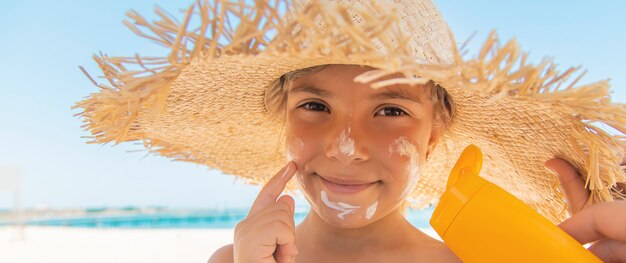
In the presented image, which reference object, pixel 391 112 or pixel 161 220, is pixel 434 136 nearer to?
pixel 391 112

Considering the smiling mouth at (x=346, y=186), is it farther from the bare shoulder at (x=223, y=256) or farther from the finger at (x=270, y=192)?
the bare shoulder at (x=223, y=256)

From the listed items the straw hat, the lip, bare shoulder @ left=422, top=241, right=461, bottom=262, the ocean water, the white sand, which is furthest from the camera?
the ocean water

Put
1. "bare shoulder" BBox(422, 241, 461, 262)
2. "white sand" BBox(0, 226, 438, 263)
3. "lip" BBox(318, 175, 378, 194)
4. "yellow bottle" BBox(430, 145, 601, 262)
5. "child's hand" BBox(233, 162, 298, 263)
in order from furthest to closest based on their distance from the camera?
1. "white sand" BBox(0, 226, 438, 263)
2. "bare shoulder" BBox(422, 241, 461, 262)
3. "lip" BBox(318, 175, 378, 194)
4. "child's hand" BBox(233, 162, 298, 263)
5. "yellow bottle" BBox(430, 145, 601, 262)

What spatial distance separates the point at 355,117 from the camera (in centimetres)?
95

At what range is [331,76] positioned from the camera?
954 millimetres

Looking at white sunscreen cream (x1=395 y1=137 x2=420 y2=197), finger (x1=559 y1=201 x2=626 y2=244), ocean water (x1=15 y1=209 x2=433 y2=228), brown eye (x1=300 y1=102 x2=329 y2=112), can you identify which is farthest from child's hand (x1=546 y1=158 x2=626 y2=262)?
ocean water (x1=15 y1=209 x2=433 y2=228)

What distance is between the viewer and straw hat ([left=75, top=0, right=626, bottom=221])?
0.61 metres

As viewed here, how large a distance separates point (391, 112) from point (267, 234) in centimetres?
36

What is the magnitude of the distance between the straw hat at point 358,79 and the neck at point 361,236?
278 millimetres

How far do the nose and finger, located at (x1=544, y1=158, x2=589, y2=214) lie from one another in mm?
430

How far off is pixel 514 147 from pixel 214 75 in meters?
0.74

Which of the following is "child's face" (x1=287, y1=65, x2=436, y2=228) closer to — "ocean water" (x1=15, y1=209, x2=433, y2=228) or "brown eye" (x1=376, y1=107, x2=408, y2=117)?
"brown eye" (x1=376, y1=107, x2=408, y2=117)

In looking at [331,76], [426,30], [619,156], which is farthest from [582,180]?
[331,76]

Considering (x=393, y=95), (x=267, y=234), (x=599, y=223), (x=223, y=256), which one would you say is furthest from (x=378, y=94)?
(x=223, y=256)
